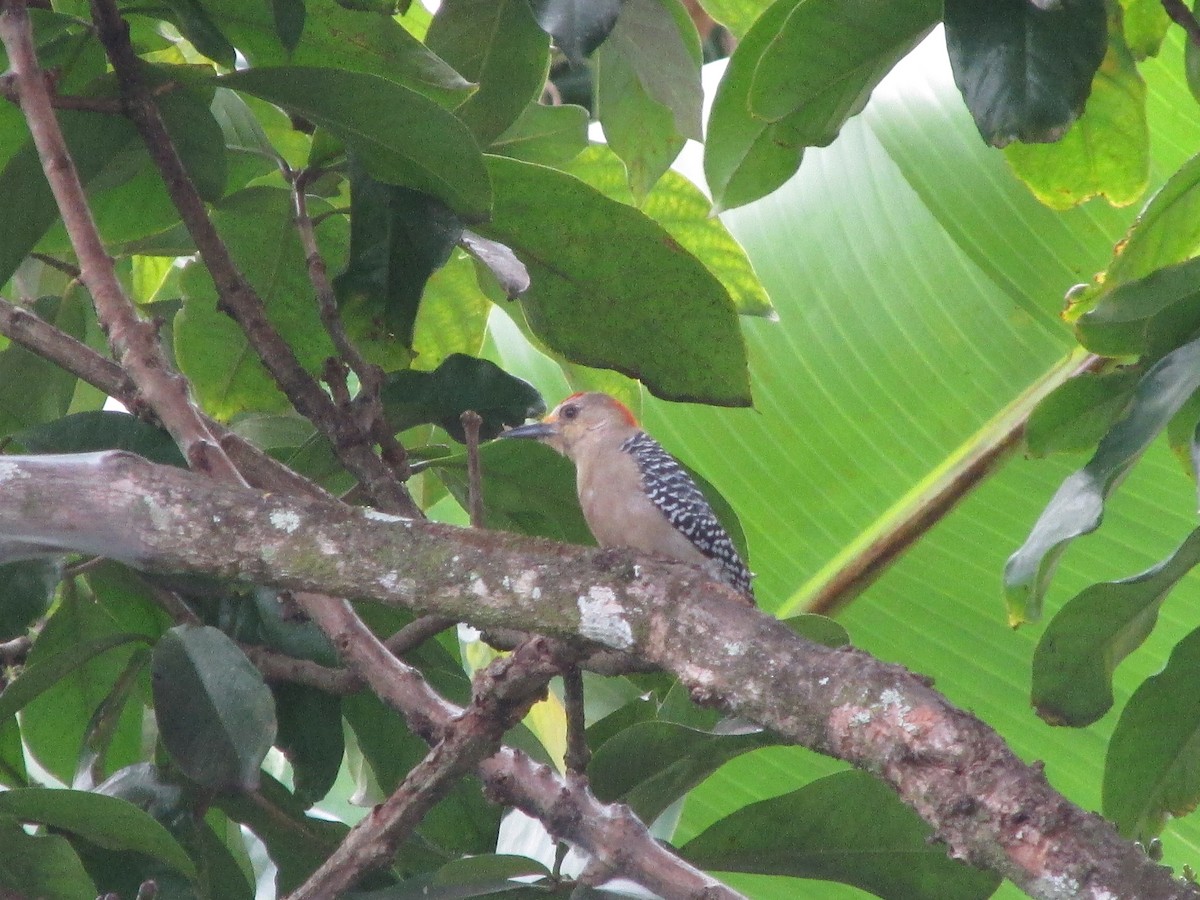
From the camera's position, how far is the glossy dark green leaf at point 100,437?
7.71 feet

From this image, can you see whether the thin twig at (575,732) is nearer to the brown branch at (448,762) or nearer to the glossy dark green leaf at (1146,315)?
the brown branch at (448,762)

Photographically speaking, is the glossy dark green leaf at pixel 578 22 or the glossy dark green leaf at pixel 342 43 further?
the glossy dark green leaf at pixel 342 43

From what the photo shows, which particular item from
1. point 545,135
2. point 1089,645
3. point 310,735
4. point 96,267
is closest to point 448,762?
point 310,735

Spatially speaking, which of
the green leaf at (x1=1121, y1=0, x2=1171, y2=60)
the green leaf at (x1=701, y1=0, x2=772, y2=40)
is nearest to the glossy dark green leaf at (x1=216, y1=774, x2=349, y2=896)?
the green leaf at (x1=701, y1=0, x2=772, y2=40)

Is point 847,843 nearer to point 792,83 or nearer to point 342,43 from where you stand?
point 792,83

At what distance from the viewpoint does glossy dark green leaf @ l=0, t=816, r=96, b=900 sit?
2057 mm

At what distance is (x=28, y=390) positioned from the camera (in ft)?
9.30

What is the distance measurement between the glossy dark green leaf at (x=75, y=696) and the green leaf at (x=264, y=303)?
1.90 ft

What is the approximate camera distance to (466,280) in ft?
10.7

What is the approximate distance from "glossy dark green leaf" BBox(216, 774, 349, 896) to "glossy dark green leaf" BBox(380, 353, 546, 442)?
29.0 inches

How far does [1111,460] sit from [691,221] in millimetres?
1568

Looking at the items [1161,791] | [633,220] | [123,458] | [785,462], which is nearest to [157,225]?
[633,220]

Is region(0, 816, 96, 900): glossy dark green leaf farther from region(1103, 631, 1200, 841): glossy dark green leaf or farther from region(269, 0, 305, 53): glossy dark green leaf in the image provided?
region(1103, 631, 1200, 841): glossy dark green leaf

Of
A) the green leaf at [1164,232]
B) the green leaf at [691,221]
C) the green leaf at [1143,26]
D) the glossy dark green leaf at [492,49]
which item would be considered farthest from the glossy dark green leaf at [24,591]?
the green leaf at [1143,26]
